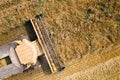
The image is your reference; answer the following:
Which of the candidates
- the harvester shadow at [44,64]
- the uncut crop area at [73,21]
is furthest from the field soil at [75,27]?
the harvester shadow at [44,64]

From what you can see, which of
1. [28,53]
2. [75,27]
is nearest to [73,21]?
[75,27]

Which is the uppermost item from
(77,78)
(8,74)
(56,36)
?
(56,36)

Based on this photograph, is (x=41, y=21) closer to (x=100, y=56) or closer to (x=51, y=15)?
(x=51, y=15)

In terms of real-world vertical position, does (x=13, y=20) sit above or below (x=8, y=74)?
above

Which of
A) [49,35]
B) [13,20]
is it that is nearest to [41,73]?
[49,35]
